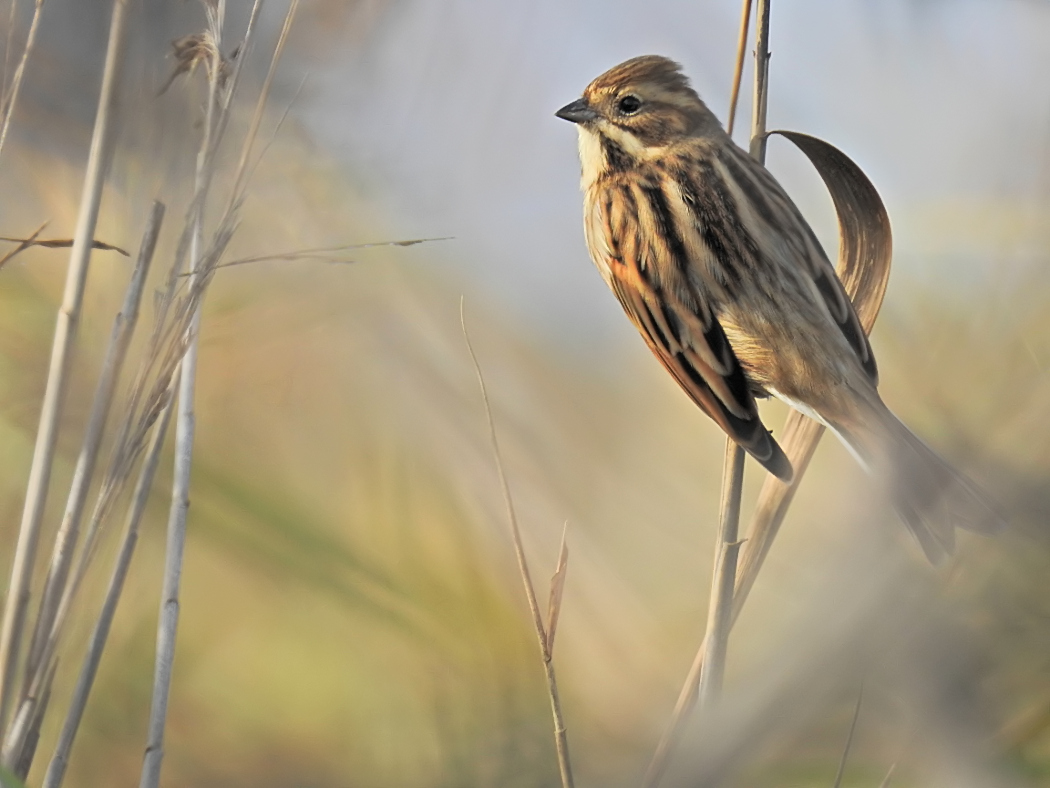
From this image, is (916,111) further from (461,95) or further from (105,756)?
(105,756)

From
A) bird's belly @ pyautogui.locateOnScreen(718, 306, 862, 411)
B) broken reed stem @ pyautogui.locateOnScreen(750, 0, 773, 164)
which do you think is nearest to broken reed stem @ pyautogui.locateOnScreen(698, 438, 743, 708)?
bird's belly @ pyautogui.locateOnScreen(718, 306, 862, 411)

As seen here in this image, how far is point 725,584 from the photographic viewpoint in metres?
0.88

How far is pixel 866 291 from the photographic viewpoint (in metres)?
1.04

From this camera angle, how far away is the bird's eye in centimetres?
125

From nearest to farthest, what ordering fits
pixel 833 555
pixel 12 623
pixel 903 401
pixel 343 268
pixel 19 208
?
1. pixel 833 555
2. pixel 12 623
3. pixel 903 401
4. pixel 19 208
5. pixel 343 268

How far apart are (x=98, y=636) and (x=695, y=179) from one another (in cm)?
89

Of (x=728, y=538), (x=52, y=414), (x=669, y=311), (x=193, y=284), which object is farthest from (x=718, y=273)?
(x=52, y=414)

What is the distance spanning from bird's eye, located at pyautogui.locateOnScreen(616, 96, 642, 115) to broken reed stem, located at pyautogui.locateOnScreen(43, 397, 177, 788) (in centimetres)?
75

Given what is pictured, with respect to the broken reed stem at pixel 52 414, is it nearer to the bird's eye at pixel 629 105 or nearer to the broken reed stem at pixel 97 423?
the broken reed stem at pixel 97 423

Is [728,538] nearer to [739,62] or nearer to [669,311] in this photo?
[669,311]

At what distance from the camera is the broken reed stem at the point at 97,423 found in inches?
30.4

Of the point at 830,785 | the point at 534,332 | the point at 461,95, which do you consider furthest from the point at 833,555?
the point at 461,95

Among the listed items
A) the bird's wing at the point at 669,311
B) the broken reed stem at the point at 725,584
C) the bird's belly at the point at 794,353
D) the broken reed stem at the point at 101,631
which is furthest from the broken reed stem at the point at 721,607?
the broken reed stem at the point at 101,631

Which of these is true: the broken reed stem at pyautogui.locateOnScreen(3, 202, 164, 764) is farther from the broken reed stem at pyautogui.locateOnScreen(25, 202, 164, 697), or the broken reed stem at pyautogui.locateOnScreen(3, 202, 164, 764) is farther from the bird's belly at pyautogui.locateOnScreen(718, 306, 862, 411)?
the bird's belly at pyautogui.locateOnScreen(718, 306, 862, 411)
